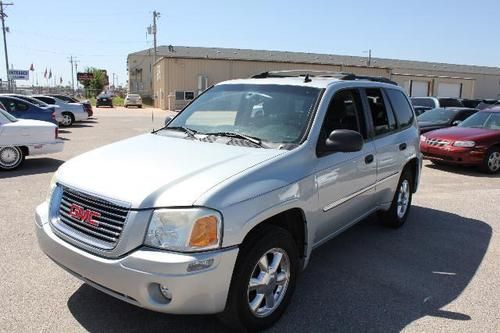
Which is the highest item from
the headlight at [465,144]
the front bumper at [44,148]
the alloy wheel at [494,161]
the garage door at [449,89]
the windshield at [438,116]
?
the garage door at [449,89]

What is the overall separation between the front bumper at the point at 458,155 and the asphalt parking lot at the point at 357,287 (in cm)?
419

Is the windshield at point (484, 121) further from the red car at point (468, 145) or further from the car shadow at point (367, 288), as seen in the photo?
the car shadow at point (367, 288)

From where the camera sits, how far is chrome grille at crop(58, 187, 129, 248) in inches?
117

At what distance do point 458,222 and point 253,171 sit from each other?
14.4ft

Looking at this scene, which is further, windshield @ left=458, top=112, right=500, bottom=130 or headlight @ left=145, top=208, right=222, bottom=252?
windshield @ left=458, top=112, right=500, bottom=130

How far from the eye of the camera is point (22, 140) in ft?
31.9

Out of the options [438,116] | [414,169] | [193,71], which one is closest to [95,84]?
[193,71]

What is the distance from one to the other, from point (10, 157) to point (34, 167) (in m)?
0.59

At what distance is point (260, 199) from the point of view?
317 centimetres

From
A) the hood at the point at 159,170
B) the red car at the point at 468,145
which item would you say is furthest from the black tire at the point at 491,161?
the hood at the point at 159,170

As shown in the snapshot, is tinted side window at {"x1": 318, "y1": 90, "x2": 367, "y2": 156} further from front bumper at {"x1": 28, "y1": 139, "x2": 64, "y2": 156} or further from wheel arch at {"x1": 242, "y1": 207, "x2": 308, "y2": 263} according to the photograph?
front bumper at {"x1": 28, "y1": 139, "x2": 64, "y2": 156}

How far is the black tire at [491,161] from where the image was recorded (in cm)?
1055

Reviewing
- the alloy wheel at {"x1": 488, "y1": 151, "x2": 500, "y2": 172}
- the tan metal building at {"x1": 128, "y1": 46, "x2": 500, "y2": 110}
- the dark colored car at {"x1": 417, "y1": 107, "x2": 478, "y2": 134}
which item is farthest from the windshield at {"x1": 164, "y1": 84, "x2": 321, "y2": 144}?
the tan metal building at {"x1": 128, "y1": 46, "x2": 500, "y2": 110}

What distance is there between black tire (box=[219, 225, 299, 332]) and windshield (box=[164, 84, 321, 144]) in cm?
90
